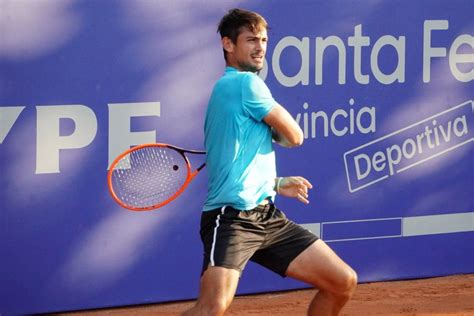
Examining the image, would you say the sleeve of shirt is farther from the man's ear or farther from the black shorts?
the black shorts

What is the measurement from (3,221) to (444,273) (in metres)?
3.07

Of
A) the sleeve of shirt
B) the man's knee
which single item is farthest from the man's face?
the man's knee

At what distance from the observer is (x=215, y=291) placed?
5.06 meters

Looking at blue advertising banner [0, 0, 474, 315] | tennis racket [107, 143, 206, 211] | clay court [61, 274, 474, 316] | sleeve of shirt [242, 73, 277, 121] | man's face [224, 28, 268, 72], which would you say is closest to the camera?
sleeve of shirt [242, 73, 277, 121]

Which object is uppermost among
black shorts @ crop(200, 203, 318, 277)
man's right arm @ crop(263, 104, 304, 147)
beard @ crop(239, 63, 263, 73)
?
beard @ crop(239, 63, 263, 73)

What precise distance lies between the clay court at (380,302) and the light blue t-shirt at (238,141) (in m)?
1.95

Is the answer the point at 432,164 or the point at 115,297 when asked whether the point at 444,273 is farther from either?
the point at 115,297

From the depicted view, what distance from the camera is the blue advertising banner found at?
659 cm

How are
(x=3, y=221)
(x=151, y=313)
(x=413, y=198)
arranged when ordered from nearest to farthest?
(x=3, y=221)
(x=151, y=313)
(x=413, y=198)

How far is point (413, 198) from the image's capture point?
7.84 m

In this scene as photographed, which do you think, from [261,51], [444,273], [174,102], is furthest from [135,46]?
[444,273]

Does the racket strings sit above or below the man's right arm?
below

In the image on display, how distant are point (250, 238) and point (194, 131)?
1856 mm

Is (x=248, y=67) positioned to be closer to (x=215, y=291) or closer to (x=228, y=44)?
(x=228, y=44)
